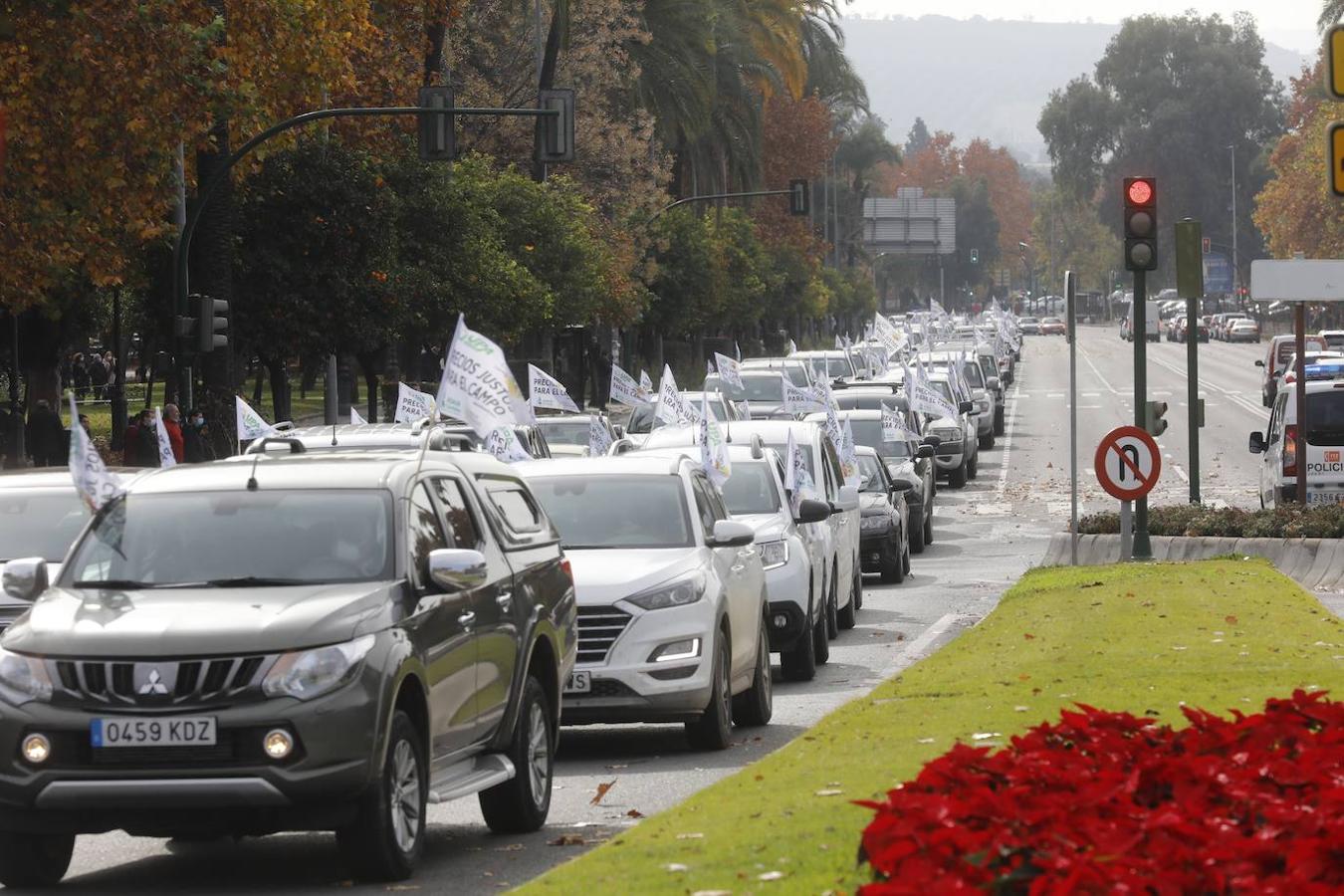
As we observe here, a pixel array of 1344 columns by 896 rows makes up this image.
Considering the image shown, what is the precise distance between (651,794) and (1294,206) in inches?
3389

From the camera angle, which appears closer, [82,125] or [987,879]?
[987,879]

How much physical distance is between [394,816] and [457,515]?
Result: 1.81 metres

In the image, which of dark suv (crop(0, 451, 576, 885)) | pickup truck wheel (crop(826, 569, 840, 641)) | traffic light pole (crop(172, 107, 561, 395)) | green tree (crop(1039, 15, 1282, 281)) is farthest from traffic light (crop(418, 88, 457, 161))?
green tree (crop(1039, 15, 1282, 281))

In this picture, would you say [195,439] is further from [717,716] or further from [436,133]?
[717,716]

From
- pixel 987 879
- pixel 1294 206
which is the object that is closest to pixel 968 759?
pixel 987 879

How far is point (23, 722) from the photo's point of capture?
29.7 feet

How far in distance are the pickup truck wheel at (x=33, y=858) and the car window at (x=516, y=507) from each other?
2.63 m

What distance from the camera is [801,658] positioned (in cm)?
1761

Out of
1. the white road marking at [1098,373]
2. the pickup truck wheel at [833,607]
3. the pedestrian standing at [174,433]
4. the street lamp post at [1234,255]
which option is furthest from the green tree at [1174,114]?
the pickup truck wheel at [833,607]

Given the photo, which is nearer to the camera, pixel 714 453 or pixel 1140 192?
pixel 714 453

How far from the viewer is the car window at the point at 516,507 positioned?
450 inches

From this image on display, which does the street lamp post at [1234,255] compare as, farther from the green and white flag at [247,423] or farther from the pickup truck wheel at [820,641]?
the pickup truck wheel at [820,641]

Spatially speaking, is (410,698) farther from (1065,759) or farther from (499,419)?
(499,419)

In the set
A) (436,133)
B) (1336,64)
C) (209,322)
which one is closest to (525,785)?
(1336,64)
